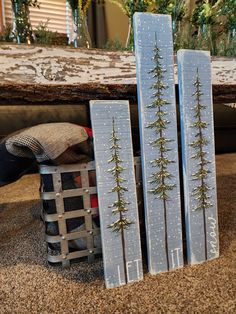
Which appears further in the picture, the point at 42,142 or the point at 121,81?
the point at 121,81

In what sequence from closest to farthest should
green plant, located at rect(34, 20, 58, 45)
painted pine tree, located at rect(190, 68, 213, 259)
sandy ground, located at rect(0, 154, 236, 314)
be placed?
sandy ground, located at rect(0, 154, 236, 314), painted pine tree, located at rect(190, 68, 213, 259), green plant, located at rect(34, 20, 58, 45)

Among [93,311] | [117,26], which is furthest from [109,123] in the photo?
[117,26]

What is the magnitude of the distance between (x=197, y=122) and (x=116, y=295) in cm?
39

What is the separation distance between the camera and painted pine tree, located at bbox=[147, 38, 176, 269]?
50 centimetres

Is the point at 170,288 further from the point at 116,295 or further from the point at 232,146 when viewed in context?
the point at 232,146

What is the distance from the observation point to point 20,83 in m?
0.56

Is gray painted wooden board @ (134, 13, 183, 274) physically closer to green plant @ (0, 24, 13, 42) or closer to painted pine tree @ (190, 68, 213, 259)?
painted pine tree @ (190, 68, 213, 259)

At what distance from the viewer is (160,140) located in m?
0.51

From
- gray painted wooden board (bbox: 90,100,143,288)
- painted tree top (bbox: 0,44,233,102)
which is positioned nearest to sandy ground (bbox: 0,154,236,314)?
gray painted wooden board (bbox: 90,100,143,288)

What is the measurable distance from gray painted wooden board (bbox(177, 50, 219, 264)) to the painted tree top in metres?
0.15

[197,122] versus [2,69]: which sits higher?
[2,69]

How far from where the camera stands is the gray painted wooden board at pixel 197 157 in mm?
528

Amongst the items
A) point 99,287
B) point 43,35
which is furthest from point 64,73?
point 99,287

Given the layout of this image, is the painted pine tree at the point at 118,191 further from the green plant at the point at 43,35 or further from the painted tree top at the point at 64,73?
the green plant at the point at 43,35
